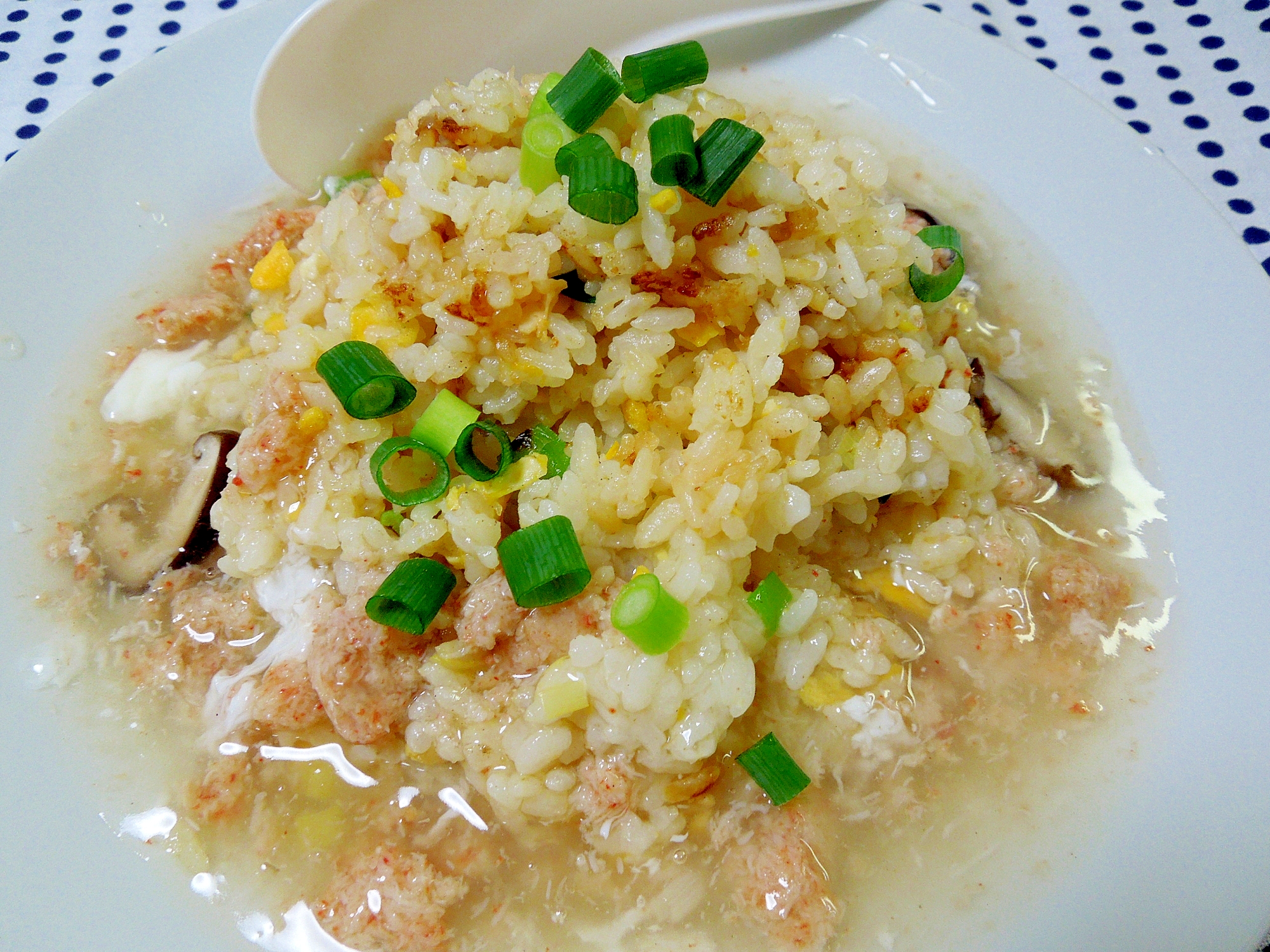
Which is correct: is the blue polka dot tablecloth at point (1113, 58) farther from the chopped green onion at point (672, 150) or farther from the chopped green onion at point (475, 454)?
the chopped green onion at point (475, 454)

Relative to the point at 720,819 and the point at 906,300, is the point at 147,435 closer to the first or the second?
the point at 720,819

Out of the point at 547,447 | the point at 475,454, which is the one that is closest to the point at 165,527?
the point at 475,454

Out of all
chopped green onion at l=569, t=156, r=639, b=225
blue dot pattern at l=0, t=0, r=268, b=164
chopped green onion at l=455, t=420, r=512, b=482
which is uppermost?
chopped green onion at l=569, t=156, r=639, b=225

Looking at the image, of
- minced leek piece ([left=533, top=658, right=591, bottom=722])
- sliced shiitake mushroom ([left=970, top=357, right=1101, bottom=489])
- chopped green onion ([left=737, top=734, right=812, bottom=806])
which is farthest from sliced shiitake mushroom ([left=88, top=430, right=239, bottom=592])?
sliced shiitake mushroom ([left=970, top=357, right=1101, bottom=489])

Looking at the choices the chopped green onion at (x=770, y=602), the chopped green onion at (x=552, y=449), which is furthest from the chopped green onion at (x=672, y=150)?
the chopped green onion at (x=770, y=602)

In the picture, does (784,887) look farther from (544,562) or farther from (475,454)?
(475,454)

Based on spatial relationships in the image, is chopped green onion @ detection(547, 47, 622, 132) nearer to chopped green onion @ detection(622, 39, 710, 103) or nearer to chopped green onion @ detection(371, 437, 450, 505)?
chopped green onion @ detection(622, 39, 710, 103)
